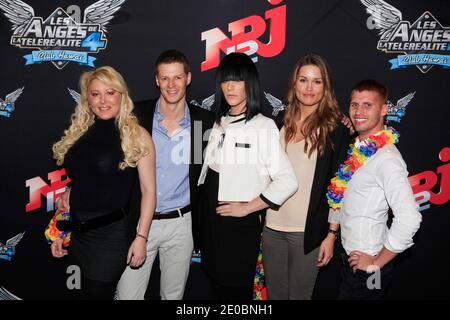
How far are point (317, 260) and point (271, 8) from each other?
177cm

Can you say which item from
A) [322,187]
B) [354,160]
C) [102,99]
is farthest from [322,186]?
[102,99]

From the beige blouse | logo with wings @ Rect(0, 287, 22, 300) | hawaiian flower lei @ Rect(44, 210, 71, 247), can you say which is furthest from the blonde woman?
logo with wings @ Rect(0, 287, 22, 300)

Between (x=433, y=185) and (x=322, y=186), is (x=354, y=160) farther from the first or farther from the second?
(x=433, y=185)

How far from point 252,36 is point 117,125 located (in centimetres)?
129

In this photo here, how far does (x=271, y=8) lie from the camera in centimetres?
269

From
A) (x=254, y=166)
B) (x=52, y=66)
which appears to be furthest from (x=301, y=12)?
(x=52, y=66)

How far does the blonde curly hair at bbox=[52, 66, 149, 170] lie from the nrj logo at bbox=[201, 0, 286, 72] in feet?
3.23

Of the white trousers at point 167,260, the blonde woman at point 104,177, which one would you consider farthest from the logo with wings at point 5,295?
the blonde woman at point 104,177

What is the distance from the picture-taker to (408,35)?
2713 millimetres

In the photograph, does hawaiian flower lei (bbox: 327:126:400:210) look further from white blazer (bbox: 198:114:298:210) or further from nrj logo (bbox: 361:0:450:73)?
nrj logo (bbox: 361:0:450:73)

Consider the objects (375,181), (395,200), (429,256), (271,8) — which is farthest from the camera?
(429,256)

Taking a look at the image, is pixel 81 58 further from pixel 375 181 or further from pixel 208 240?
pixel 375 181

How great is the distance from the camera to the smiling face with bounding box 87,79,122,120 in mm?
1928

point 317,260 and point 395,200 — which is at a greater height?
point 395,200
